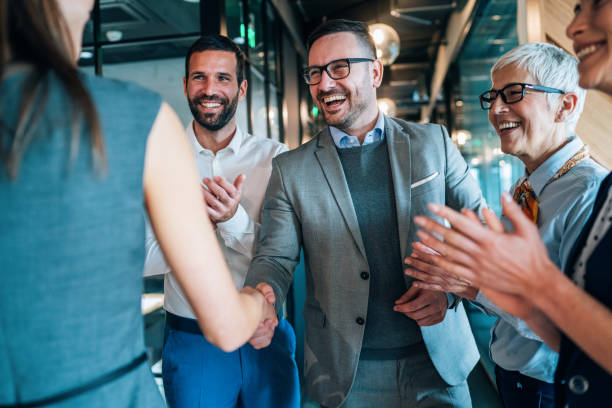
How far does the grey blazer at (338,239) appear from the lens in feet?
4.77

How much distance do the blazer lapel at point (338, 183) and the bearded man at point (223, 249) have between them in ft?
1.15

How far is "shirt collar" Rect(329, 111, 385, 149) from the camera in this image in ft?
5.36

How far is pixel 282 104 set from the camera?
6047 mm

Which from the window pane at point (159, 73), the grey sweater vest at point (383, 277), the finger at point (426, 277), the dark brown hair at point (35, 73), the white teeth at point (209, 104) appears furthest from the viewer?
the window pane at point (159, 73)

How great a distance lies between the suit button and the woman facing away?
0.83m

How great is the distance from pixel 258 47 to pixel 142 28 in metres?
1.45

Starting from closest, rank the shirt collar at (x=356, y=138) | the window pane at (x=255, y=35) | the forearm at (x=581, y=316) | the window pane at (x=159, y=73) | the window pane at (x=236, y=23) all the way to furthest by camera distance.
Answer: the forearm at (x=581, y=316) < the shirt collar at (x=356, y=138) < the window pane at (x=236, y=23) < the window pane at (x=159, y=73) < the window pane at (x=255, y=35)

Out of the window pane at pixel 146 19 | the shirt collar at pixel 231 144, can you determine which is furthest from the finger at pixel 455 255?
the window pane at pixel 146 19

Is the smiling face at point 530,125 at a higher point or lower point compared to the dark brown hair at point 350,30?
lower

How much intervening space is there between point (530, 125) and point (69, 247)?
1.49 metres

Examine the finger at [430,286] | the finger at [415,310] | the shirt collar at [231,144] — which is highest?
the shirt collar at [231,144]

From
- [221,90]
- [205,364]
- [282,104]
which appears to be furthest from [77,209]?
[282,104]

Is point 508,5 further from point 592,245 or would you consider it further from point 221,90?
point 592,245

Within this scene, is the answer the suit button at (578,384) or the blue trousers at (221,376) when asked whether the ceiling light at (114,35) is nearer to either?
the blue trousers at (221,376)
